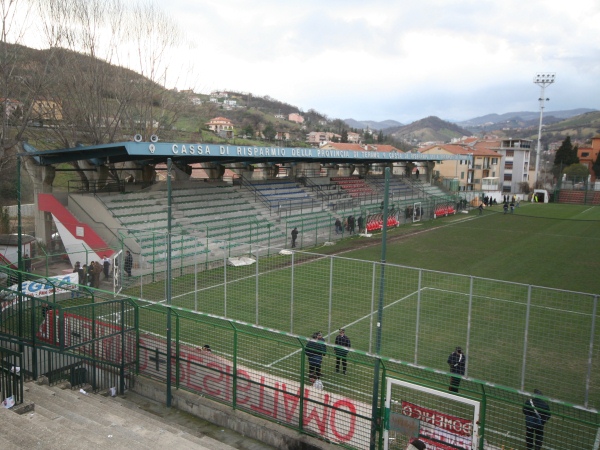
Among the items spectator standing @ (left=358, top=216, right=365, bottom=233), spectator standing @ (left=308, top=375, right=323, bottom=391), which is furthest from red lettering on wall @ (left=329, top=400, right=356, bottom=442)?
spectator standing @ (left=358, top=216, right=365, bottom=233)

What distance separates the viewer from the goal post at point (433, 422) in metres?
6.86

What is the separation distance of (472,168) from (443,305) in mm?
65838

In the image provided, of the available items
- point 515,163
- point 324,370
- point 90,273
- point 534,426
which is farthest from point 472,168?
point 534,426

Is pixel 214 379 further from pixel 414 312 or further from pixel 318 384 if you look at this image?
pixel 414 312

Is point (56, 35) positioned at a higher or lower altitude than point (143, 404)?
higher

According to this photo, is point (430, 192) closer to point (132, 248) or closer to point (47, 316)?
point (132, 248)

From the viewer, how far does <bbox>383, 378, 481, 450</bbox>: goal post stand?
270 inches

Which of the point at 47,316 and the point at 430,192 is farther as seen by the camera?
the point at 430,192

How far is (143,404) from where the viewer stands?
9.72m

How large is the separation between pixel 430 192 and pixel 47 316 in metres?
44.1

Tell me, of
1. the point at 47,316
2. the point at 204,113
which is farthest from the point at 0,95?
the point at 204,113

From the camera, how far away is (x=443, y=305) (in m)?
15.3

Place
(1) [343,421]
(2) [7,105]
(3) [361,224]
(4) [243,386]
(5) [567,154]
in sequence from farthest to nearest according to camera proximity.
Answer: (5) [567,154], (3) [361,224], (2) [7,105], (4) [243,386], (1) [343,421]

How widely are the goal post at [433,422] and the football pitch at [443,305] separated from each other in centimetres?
178
